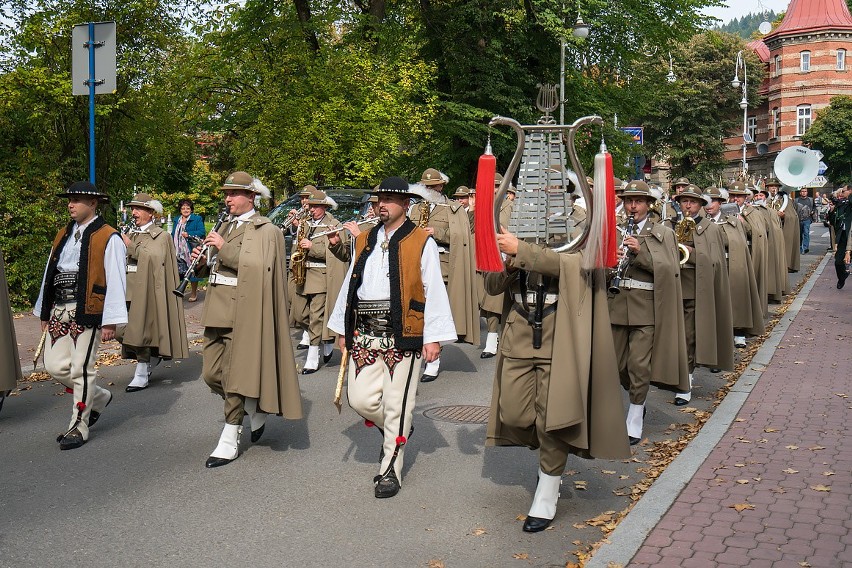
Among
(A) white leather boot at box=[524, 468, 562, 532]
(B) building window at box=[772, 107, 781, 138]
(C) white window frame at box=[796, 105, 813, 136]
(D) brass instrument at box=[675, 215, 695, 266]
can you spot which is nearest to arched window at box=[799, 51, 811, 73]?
(C) white window frame at box=[796, 105, 813, 136]

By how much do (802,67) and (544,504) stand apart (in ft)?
270

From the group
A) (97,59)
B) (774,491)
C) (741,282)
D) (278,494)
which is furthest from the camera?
(741,282)

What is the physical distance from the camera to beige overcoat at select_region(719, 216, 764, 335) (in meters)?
12.3

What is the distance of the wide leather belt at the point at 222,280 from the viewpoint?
7.39 metres

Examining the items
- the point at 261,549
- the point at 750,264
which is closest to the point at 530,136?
the point at 261,549

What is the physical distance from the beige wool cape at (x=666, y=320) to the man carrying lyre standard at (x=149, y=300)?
5021mm

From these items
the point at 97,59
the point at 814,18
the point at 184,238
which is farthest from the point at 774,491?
the point at 814,18

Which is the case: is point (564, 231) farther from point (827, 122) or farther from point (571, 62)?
point (827, 122)

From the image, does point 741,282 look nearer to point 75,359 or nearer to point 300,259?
point 300,259

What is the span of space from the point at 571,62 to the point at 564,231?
21.8m

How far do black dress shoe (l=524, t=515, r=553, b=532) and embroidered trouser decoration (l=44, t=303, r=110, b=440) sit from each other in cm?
390

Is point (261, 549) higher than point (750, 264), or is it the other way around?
point (750, 264)

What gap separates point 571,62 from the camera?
26828mm

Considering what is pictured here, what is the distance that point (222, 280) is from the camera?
24.3 feet
